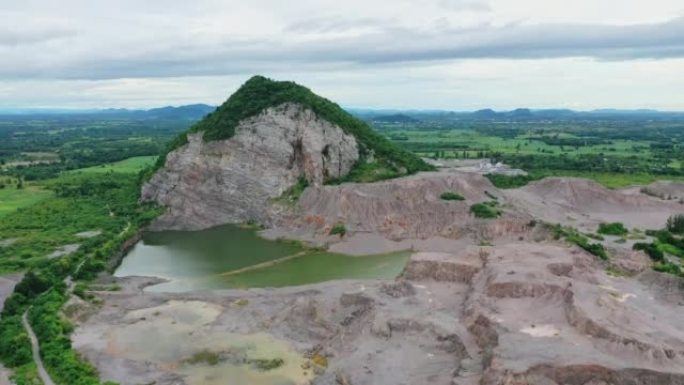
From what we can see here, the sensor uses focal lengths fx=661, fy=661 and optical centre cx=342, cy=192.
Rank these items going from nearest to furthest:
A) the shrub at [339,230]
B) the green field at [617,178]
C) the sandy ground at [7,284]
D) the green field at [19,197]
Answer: the sandy ground at [7,284]
the shrub at [339,230]
the green field at [19,197]
the green field at [617,178]

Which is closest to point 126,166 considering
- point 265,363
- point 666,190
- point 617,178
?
point 617,178

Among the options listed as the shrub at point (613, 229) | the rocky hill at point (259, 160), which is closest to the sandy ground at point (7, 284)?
the rocky hill at point (259, 160)

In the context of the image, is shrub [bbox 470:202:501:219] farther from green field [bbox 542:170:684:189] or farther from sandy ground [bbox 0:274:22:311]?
sandy ground [bbox 0:274:22:311]

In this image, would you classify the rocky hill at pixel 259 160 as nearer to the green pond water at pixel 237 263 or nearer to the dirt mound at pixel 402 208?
the dirt mound at pixel 402 208

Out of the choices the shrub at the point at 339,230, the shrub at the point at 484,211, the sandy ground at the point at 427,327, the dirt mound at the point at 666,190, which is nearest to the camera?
the sandy ground at the point at 427,327

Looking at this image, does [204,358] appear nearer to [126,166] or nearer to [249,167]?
[249,167]

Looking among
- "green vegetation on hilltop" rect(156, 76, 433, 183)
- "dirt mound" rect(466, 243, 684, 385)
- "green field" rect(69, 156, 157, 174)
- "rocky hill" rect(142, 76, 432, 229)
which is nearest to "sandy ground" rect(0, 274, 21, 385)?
"rocky hill" rect(142, 76, 432, 229)

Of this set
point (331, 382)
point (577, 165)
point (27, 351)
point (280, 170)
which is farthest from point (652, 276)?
point (577, 165)

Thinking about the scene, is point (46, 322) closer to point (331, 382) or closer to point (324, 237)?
point (331, 382)
